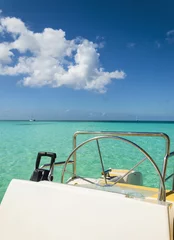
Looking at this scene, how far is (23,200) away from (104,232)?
0.53 metres

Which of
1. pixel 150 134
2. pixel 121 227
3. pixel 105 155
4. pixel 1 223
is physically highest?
pixel 150 134

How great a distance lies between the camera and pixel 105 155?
36.4ft

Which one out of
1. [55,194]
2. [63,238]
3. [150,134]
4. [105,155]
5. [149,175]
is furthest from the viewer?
[105,155]

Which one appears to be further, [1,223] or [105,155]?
[105,155]

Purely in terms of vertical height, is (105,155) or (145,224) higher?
(145,224)

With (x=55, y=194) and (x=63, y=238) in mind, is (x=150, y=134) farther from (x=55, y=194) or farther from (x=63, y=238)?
(x=63, y=238)

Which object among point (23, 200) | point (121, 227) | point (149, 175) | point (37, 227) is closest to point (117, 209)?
point (121, 227)

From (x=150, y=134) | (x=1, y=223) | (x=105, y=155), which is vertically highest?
(x=150, y=134)

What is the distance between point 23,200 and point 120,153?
34.4 ft

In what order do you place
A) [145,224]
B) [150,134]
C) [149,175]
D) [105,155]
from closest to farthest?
1. [145,224]
2. [150,134]
3. [149,175]
4. [105,155]

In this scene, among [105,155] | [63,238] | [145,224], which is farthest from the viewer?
[105,155]

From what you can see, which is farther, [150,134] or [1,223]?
[150,134]

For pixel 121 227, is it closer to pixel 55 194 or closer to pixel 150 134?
pixel 55 194

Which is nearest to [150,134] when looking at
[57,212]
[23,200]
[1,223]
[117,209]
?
[117,209]
